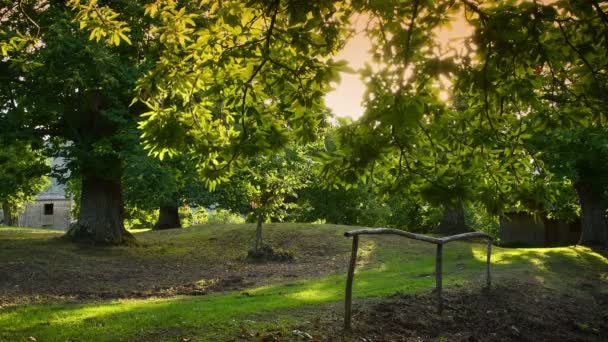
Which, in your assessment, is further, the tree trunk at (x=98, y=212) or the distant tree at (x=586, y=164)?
the distant tree at (x=586, y=164)

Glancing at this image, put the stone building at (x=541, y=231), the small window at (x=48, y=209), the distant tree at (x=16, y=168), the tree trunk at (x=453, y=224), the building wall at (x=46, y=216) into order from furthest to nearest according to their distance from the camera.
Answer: the small window at (x=48, y=209), the building wall at (x=46, y=216), the stone building at (x=541, y=231), the tree trunk at (x=453, y=224), the distant tree at (x=16, y=168)

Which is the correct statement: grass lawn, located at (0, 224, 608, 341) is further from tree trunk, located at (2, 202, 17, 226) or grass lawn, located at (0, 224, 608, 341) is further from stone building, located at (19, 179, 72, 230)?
stone building, located at (19, 179, 72, 230)

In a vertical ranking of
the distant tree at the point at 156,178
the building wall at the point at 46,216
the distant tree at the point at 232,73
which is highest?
the distant tree at the point at 232,73

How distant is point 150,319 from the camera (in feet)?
28.6

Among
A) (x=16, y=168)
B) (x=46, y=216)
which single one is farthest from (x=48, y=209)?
(x=16, y=168)

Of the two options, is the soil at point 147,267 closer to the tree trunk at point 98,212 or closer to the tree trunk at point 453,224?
the tree trunk at point 98,212

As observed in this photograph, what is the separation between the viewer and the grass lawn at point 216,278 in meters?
8.55

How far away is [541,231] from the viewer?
1786 inches

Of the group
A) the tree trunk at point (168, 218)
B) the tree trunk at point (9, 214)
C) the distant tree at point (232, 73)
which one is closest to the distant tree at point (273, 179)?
the distant tree at point (232, 73)

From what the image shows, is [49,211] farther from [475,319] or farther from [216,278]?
[475,319]

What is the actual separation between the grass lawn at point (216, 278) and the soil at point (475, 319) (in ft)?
1.88

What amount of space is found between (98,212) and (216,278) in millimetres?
6569

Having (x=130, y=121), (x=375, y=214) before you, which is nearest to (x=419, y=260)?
(x=130, y=121)

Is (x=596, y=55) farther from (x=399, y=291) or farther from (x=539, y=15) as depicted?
(x=399, y=291)
